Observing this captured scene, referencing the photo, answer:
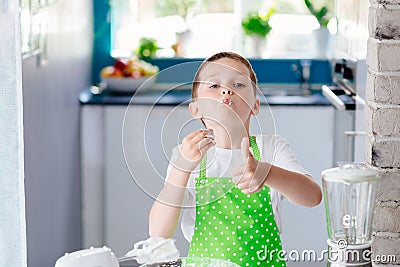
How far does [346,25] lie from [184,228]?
1.50 meters

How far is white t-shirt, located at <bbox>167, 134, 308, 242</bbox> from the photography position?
5.07 ft

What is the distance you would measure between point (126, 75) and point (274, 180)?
7.13 feet

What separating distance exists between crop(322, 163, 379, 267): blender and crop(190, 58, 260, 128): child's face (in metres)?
0.18

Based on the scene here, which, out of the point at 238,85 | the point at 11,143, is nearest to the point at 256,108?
the point at 238,85

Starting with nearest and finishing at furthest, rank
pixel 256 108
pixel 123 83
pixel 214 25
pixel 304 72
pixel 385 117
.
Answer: pixel 256 108, pixel 385 117, pixel 123 83, pixel 304 72, pixel 214 25

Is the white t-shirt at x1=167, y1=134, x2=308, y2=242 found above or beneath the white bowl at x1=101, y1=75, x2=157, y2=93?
above

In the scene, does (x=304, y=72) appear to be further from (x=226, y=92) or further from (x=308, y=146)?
(x=226, y=92)

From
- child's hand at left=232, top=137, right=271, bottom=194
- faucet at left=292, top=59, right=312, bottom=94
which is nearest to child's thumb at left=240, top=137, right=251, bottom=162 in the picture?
child's hand at left=232, top=137, right=271, bottom=194

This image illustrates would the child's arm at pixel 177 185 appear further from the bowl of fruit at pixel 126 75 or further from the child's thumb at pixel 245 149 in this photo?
the bowl of fruit at pixel 126 75

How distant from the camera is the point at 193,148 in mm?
1499

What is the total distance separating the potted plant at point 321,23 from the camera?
3775 mm

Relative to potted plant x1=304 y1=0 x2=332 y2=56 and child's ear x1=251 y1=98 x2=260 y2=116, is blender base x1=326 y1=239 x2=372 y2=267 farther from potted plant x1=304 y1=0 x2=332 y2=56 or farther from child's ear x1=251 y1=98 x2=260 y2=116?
potted plant x1=304 y1=0 x2=332 y2=56

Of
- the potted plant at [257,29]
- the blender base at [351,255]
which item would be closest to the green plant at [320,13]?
the potted plant at [257,29]

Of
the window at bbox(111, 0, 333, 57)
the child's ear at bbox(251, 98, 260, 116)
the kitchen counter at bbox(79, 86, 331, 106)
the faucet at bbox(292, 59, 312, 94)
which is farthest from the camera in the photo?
the window at bbox(111, 0, 333, 57)
